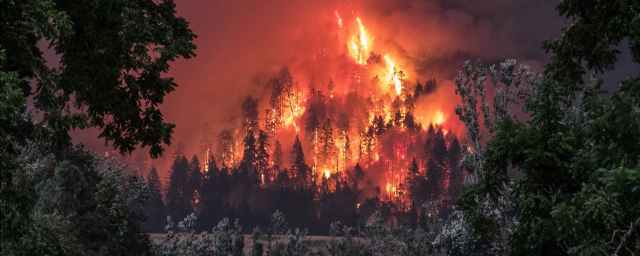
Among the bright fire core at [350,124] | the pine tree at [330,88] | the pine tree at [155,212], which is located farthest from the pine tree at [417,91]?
the pine tree at [155,212]

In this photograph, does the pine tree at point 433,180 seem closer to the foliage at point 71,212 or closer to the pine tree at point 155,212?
the pine tree at point 155,212

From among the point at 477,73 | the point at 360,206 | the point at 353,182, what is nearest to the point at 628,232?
the point at 477,73

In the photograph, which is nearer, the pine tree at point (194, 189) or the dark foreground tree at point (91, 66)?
the dark foreground tree at point (91, 66)

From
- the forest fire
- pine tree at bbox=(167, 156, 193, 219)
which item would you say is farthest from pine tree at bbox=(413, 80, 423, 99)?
pine tree at bbox=(167, 156, 193, 219)

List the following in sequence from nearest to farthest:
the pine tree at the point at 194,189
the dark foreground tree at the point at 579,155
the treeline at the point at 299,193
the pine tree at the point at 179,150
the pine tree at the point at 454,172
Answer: the dark foreground tree at the point at 579,155
the treeline at the point at 299,193
the pine tree at the point at 454,172
the pine tree at the point at 194,189
the pine tree at the point at 179,150

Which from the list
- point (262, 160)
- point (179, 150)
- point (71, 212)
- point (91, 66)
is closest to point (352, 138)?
point (262, 160)

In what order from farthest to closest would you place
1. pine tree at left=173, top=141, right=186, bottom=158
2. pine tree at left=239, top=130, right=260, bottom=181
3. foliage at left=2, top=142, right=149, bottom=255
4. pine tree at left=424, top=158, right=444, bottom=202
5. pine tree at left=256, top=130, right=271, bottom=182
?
pine tree at left=173, top=141, right=186, bottom=158, pine tree at left=256, top=130, right=271, bottom=182, pine tree at left=239, top=130, right=260, bottom=181, pine tree at left=424, top=158, right=444, bottom=202, foliage at left=2, top=142, right=149, bottom=255

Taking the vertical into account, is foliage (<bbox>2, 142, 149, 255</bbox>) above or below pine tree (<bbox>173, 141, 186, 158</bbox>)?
below

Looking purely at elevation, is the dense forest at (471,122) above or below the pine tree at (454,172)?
below

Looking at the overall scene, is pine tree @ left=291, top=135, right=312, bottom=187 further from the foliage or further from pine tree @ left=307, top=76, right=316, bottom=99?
the foliage

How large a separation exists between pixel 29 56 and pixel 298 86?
183 metres

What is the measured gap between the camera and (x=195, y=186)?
137m

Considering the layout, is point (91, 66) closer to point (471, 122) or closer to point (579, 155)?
point (579, 155)

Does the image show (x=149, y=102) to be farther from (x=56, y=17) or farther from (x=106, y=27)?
(x=56, y=17)
